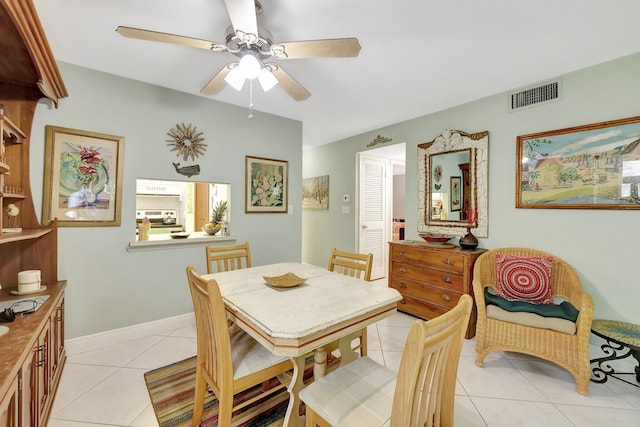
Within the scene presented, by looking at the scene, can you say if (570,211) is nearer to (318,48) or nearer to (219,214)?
(318,48)

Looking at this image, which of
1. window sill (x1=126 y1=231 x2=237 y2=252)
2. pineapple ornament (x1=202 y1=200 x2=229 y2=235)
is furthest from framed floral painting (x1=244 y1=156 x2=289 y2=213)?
window sill (x1=126 y1=231 x2=237 y2=252)

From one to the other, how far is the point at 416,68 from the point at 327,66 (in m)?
0.77

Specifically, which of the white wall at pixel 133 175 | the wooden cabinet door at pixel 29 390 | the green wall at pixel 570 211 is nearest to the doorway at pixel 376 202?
the green wall at pixel 570 211

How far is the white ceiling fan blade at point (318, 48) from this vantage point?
1472 mm

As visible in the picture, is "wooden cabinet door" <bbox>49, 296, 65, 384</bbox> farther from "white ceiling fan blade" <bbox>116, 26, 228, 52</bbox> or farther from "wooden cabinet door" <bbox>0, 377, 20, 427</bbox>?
"white ceiling fan blade" <bbox>116, 26, 228, 52</bbox>

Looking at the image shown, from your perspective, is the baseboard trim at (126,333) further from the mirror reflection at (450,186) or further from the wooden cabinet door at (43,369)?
the mirror reflection at (450,186)

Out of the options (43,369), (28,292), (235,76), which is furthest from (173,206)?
(235,76)

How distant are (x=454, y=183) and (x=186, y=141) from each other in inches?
120

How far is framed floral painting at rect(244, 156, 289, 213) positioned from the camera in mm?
3293

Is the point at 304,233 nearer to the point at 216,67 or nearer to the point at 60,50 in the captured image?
the point at 216,67

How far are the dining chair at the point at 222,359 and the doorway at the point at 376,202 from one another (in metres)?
3.14

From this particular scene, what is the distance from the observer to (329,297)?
151cm

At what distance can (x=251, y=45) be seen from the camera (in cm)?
166

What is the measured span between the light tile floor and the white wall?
0.39 m
